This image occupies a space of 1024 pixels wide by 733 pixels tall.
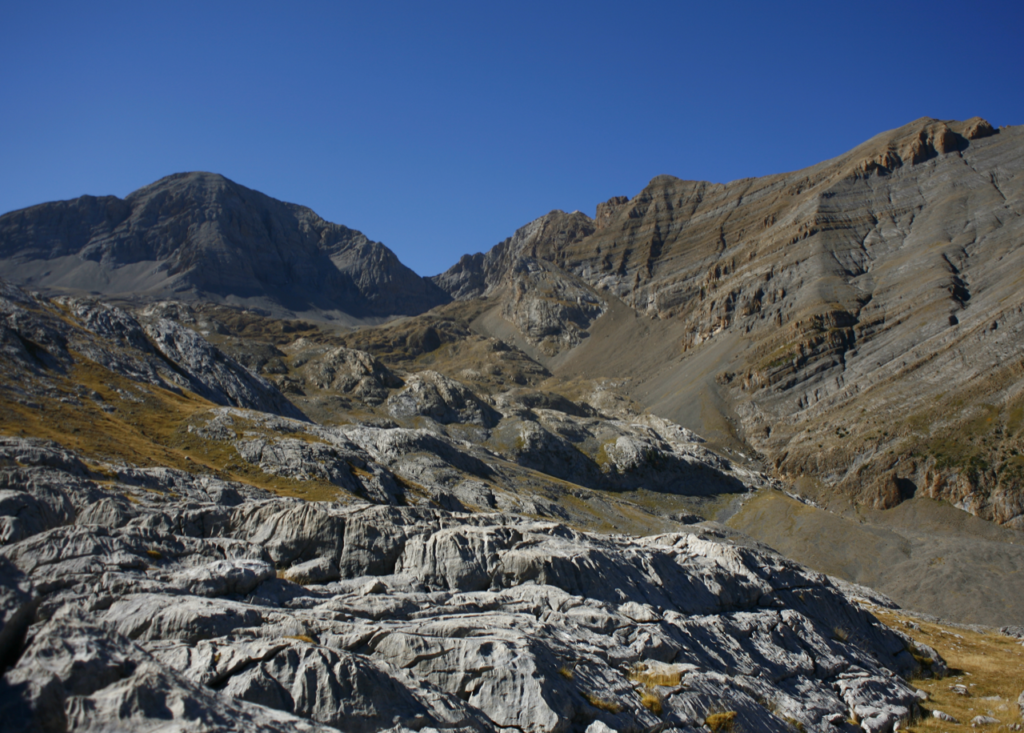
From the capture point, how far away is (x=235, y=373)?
12012 cm

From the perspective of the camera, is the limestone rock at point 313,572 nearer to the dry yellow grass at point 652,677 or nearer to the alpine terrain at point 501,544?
the alpine terrain at point 501,544

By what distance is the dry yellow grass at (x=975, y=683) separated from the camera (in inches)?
975

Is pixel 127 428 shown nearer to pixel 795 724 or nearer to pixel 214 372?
pixel 214 372

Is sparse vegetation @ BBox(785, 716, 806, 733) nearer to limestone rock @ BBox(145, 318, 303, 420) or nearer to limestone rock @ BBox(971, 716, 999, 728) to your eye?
limestone rock @ BBox(971, 716, 999, 728)

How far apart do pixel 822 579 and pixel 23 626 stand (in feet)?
135

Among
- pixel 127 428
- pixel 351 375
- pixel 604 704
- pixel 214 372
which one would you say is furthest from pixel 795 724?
pixel 351 375

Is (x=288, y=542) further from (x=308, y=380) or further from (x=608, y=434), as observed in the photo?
(x=308, y=380)

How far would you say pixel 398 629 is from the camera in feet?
58.8

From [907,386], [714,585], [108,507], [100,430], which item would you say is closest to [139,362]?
[100,430]

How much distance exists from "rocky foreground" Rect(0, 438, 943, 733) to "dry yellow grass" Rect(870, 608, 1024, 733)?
143 cm

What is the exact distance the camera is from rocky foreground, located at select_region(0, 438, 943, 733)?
35.1 feet

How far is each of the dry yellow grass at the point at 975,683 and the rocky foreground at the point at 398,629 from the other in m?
1.43

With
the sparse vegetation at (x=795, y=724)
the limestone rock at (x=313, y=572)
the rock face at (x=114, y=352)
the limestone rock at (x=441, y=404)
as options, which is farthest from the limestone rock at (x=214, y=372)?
the sparse vegetation at (x=795, y=724)

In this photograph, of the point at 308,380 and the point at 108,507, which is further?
the point at 308,380
